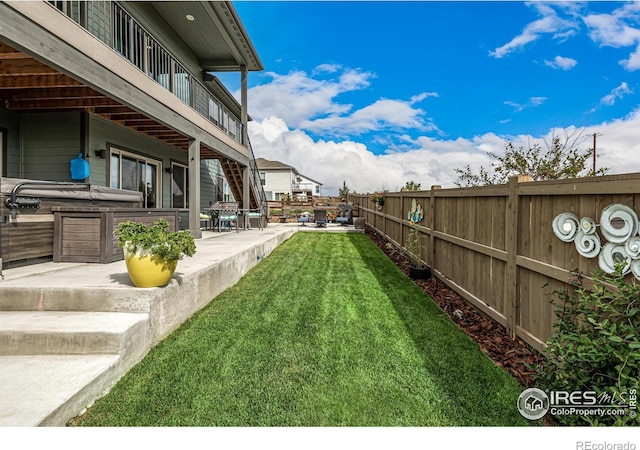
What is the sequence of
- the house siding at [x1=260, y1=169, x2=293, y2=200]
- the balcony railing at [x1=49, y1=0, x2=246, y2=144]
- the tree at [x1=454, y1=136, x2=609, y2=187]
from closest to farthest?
the balcony railing at [x1=49, y1=0, x2=246, y2=144] < the tree at [x1=454, y1=136, x2=609, y2=187] < the house siding at [x1=260, y1=169, x2=293, y2=200]

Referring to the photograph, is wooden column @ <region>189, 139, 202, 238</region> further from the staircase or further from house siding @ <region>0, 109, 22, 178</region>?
the staircase

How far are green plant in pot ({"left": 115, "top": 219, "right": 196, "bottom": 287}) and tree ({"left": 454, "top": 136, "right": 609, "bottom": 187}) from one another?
26.6 feet

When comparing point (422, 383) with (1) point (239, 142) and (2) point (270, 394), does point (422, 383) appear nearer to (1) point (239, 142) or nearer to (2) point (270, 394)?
(2) point (270, 394)

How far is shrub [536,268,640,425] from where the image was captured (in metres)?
1.75

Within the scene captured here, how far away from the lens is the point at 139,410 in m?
2.21

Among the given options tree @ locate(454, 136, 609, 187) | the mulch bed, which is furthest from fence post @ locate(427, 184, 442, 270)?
tree @ locate(454, 136, 609, 187)

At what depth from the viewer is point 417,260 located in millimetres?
6672

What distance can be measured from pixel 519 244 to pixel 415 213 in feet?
12.7

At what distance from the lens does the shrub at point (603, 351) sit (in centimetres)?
175

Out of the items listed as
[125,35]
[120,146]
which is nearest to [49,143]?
[120,146]

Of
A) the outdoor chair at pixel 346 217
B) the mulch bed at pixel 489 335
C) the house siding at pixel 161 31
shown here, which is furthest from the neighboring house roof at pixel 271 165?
the mulch bed at pixel 489 335

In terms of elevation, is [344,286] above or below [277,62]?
below
